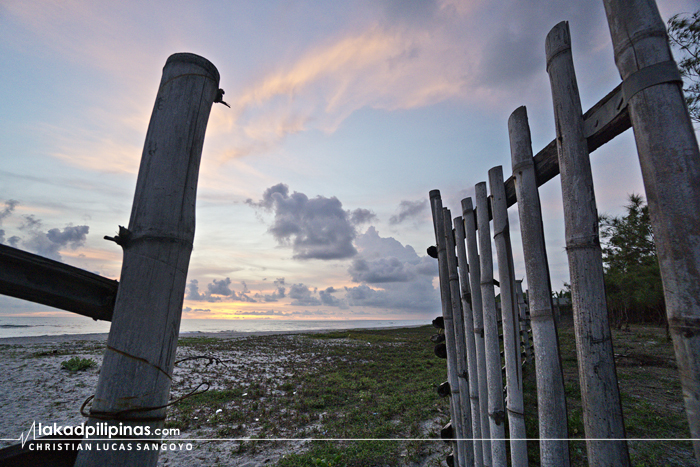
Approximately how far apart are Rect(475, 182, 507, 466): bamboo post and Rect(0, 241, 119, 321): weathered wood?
9.44 ft

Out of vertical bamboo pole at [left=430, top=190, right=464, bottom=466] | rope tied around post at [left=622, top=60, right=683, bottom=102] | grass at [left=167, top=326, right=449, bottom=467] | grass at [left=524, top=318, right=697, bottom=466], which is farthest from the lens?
grass at [left=167, top=326, right=449, bottom=467]

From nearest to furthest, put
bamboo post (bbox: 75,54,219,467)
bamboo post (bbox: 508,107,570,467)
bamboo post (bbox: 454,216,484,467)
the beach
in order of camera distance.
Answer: bamboo post (bbox: 75,54,219,467) < bamboo post (bbox: 508,107,570,467) < bamboo post (bbox: 454,216,484,467) < the beach

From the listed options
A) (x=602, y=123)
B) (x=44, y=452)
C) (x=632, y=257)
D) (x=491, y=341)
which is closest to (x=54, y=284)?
(x=44, y=452)

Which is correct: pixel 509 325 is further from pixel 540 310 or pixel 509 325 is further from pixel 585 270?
pixel 585 270

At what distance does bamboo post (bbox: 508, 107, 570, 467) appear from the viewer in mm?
1980

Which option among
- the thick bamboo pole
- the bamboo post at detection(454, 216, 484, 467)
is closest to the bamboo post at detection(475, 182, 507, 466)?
the thick bamboo pole

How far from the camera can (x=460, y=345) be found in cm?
376

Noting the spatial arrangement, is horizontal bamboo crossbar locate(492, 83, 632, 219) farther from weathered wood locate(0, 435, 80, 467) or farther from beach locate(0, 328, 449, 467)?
beach locate(0, 328, 449, 467)

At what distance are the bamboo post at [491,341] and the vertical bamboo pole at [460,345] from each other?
0.71m

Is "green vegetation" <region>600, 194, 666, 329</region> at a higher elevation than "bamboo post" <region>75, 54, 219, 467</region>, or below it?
higher

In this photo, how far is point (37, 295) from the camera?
4.09 ft

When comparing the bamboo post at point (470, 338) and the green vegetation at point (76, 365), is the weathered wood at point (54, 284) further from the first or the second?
the green vegetation at point (76, 365)

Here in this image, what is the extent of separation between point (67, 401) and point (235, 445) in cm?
498

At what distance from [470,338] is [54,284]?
3.39m
